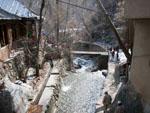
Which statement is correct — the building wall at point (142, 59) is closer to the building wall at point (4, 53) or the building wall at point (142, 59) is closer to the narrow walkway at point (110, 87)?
the narrow walkway at point (110, 87)

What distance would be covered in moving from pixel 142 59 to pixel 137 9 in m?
1.64

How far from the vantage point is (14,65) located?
57.6 ft

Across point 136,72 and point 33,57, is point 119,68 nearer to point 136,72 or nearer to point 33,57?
point 33,57

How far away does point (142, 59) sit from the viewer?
850 cm

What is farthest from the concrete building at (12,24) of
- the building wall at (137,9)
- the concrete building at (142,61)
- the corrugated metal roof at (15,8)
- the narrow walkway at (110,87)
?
the building wall at (137,9)

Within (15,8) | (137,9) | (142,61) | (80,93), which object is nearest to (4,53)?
(15,8)

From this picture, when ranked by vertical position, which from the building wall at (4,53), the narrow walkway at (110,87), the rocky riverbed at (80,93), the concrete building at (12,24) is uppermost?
the concrete building at (12,24)

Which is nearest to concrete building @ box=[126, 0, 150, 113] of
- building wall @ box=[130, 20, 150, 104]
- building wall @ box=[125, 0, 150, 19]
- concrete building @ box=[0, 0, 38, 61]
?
building wall @ box=[130, 20, 150, 104]

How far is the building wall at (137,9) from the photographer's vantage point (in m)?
7.36

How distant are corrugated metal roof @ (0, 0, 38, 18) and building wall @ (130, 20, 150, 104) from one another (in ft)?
42.7

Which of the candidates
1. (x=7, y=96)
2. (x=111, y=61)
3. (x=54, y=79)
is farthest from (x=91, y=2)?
(x=7, y=96)

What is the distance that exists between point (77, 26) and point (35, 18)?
862 inches

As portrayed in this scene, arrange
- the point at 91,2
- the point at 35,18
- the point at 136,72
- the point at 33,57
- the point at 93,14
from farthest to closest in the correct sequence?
the point at 91,2 → the point at 93,14 → the point at 35,18 → the point at 33,57 → the point at 136,72

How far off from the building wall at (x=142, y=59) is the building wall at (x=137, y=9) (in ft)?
2.63
